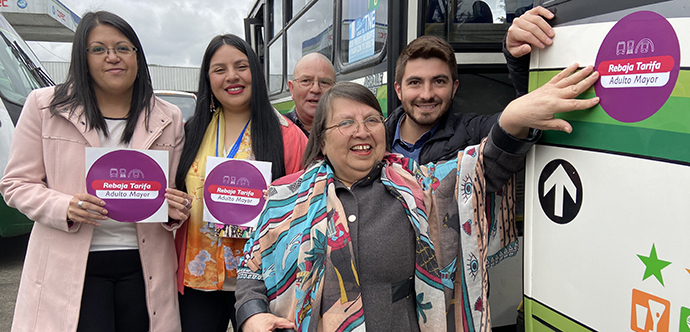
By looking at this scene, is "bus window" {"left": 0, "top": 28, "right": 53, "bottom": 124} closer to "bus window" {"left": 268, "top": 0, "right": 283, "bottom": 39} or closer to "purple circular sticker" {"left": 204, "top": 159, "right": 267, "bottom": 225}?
"bus window" {"left": 268, "top": 0, "right": 283, "bottom": 39}

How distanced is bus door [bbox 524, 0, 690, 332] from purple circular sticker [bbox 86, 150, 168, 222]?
145 cm

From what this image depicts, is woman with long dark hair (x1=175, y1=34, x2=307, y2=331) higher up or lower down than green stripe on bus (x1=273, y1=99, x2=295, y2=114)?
lower down

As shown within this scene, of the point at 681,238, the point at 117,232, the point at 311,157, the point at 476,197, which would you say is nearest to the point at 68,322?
the point at 117,232

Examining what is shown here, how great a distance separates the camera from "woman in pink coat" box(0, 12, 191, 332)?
1.78 meters

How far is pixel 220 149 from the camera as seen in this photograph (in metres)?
2.03

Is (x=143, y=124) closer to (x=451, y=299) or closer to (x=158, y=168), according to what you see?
(x=158, y=168)

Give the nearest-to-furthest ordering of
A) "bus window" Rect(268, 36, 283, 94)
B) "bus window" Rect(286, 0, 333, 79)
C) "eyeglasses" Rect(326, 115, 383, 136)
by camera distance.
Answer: "eyeglasses" Rect(326, 115, 383, 136) → "bus window" Rect(286, 0, 333, 79) → "bus window" Rect(268, 36, 283, 94)

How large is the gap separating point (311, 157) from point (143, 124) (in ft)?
2.50

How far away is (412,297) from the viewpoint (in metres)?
1.57

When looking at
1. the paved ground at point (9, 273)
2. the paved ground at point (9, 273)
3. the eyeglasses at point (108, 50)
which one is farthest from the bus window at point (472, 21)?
the paved ground at point (9, 273)

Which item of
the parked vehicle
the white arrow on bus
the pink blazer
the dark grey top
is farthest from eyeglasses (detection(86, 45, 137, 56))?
the parked vehicle

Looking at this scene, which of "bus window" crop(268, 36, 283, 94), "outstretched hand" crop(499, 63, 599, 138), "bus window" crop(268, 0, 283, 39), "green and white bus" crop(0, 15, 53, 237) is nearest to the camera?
"outstretched hand" crop(499, 63, 599, 138)

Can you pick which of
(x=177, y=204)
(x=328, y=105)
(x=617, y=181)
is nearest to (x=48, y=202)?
(x=177, y=204)

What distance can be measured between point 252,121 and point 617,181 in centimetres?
144
